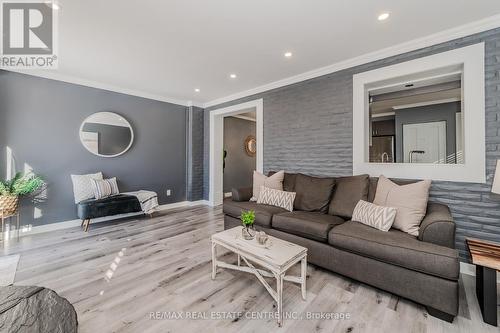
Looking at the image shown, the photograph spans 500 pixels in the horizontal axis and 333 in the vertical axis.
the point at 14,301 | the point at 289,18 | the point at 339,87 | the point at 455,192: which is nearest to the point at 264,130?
the point at 339,87

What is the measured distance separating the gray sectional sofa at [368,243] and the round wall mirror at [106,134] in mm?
2938

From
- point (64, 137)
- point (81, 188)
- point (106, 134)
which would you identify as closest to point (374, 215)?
point (81, 188)

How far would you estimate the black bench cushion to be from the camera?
3447 mm

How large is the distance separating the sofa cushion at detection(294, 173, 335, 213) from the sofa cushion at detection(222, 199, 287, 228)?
307mm

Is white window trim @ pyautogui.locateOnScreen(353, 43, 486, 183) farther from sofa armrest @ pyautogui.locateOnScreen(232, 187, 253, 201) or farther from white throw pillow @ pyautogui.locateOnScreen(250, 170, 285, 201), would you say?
sofa armrest @ pyautogui.locateOnScreen(232, 187, 253, 201)

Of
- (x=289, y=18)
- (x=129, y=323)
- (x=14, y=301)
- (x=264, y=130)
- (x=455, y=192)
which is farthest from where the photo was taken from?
(x=264, y=130)

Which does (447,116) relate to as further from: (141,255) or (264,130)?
(141,255)

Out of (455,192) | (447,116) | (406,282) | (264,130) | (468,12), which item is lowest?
(406,282)

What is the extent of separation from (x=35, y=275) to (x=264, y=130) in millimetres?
3669

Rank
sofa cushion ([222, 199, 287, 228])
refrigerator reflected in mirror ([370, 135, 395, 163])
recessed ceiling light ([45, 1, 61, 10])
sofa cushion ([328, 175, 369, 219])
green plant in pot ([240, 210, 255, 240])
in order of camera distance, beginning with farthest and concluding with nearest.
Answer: refrigerator reflected in mirror ([370, 135, 395, 163]) → sofa cushion ([222, 199, 287, 228]) → sofa cushion ([328, 175, 369, 219]) → green plant in pot ([240, 210, 255, 240]) → recessed ceiling light ([45, 1, 61, 10])

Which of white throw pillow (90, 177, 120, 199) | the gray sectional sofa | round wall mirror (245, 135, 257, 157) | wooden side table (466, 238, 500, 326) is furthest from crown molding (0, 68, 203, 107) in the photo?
wooden side table (466, 238, 500, 326)

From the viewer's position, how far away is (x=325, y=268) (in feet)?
7.50

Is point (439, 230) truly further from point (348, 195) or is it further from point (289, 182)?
point (289, 182)

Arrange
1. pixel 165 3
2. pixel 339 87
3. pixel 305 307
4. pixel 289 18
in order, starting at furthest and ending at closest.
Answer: pixel 339 87 → pixel 289 18 → pixel 165 3 → pixel 305 307
